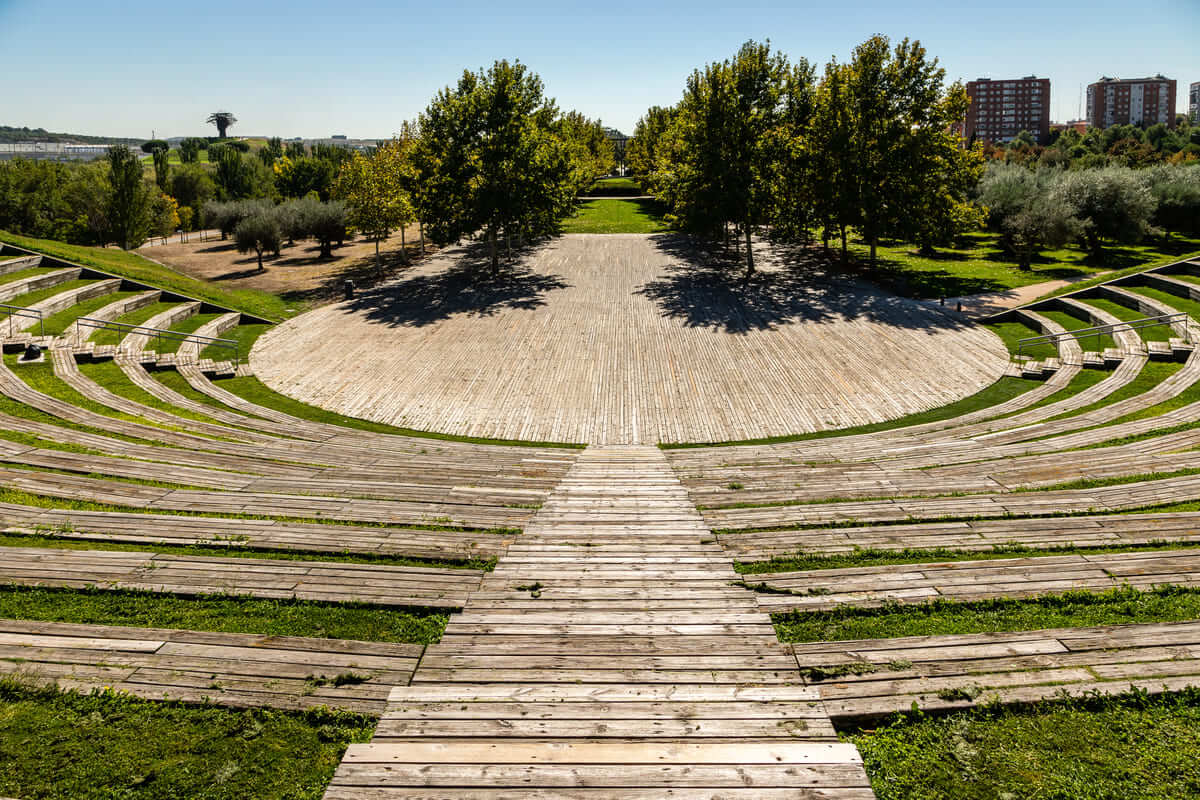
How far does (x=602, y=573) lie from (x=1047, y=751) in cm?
525

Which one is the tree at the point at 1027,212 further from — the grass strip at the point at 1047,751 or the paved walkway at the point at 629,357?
the grass strip at the point at 1047,751

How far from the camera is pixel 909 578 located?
8.86 meters

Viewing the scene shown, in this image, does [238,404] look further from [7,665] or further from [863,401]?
[863,401]

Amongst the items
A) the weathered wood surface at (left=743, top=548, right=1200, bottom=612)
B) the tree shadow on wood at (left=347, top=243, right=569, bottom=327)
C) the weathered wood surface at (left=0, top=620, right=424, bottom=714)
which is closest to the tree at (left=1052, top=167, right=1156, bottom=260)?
the tree shadow on wood at (left=347, top=243, right=569, bottom=327)

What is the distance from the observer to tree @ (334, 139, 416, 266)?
155ft

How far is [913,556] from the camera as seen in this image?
9.72 meters

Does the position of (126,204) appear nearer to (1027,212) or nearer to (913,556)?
(913,556)

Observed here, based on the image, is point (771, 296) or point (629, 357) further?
point (771, 296)

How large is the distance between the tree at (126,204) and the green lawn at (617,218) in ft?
128

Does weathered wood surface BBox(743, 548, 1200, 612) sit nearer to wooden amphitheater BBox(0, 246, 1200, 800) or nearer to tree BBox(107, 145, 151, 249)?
wooden amphitheater BBox(0, 246, 1200, 800)

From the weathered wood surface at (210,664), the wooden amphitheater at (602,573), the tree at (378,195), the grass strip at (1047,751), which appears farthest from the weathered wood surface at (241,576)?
the tree at (378,195)

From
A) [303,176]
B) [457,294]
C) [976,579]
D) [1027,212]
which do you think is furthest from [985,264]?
[303,176]

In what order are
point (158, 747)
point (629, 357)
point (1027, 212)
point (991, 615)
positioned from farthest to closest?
point (1027, 212), point (629, 357), point (991, 615), point (158, 747)

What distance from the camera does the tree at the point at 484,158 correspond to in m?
42.2
